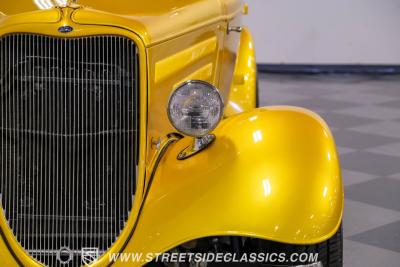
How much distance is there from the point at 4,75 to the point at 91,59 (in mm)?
276

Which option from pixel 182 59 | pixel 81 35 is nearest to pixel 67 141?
pixel 81 35

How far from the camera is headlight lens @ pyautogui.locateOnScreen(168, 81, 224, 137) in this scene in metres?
2.48

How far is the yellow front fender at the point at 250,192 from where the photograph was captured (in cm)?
236

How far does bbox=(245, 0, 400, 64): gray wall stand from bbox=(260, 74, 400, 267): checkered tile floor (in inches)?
9.9

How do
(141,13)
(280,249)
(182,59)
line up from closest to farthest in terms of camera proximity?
(280,249), (141,13), (182,59)

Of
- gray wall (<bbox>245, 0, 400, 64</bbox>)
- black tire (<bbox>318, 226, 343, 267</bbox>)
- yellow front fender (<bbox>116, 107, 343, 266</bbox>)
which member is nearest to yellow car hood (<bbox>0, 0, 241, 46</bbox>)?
yellow front fender (<bbox>116, 107, 343, 266</bbox>)

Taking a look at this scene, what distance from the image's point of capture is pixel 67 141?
2463mm

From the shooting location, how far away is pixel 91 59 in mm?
2432

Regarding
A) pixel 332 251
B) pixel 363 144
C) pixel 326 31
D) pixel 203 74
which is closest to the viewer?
pixel 332 251

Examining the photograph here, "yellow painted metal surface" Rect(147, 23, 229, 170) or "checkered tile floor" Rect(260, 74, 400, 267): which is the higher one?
"yellow painted metal surface" Rect(147, 23, 229, 170)

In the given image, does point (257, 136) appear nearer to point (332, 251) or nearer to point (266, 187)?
point (266, 187)

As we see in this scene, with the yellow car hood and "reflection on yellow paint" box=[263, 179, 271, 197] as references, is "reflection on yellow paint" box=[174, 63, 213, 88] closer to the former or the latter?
the yellow car hood

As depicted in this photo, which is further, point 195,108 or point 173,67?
point 173,67

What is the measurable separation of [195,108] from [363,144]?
322 cm
